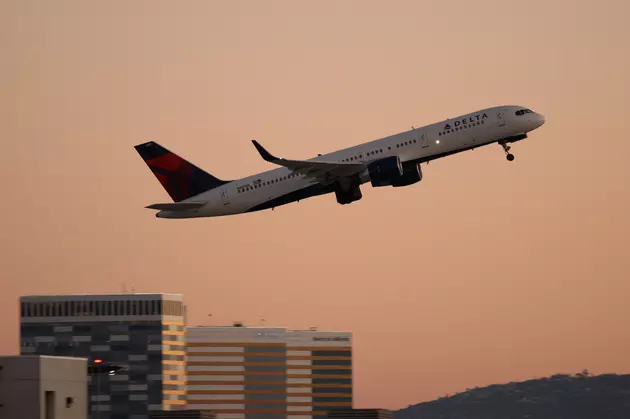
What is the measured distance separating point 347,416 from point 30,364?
59.9m

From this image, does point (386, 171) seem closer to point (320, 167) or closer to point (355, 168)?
point (355, 168)

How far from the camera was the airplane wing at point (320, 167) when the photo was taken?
9788 centimetres

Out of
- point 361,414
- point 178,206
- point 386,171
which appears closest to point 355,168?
point 386,171

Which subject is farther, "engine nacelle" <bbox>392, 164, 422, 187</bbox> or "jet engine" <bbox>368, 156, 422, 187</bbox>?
"engine nacelle" <bbox>392, 164, 422, 187</bbox>

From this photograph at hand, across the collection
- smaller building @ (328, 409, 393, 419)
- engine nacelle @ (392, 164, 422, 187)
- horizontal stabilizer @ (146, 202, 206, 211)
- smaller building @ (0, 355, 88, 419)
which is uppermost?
engine nacelle @ (392, 164, 422, 187)

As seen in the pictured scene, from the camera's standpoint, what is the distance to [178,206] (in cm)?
10369

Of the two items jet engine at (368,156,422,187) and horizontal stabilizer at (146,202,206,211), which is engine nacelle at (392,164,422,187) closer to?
jet engine at (368,156,422,187)

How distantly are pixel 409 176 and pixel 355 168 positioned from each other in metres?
4.04

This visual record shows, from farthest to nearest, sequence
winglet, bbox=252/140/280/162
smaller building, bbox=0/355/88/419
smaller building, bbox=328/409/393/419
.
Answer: smaller building, bbox=328/409/393/419 → winglet, bbox=252/140/280/162 → smaller building, bbox=0/355/88/419

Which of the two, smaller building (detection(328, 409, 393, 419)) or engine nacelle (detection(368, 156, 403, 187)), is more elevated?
engine nacelle (detection(368, 156, 403, 187))

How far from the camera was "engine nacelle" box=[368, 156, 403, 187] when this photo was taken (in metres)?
97.8

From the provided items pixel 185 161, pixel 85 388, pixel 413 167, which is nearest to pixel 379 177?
pixel 413 167

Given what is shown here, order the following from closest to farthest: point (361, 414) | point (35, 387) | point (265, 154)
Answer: point (35, 387), point (265, 154), point (361, 414)

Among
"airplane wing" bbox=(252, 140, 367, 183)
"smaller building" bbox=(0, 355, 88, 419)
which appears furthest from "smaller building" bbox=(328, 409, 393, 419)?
"smaller building" bbox=(0, 355, 88, 419)
